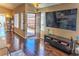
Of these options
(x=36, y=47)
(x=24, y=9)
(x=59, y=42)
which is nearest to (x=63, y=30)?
(x=59, y=42)

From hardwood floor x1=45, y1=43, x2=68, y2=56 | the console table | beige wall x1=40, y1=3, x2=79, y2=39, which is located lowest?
hardwood floor x1=45, y1=43, x2=68, y2=56

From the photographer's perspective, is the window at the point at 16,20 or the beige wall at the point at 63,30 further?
the window at the point at 16,20

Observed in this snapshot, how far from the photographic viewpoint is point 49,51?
2.30 metres

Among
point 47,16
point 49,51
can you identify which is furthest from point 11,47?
point 47,16

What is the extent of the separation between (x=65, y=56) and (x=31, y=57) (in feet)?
1.86

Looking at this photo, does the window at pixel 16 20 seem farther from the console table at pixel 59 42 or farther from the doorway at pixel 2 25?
the console table at pixel 59 42

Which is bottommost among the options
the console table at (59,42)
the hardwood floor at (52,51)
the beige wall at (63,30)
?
the hardwood floor at (52,51)

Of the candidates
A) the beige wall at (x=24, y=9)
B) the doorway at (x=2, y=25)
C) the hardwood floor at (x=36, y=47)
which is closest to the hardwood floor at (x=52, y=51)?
the hardwood floor at (x=36, y=47)

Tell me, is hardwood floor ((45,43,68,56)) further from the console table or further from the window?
the window

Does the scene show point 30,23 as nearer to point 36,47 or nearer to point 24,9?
point 24,9

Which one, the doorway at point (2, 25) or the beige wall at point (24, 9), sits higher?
the beige wall at point (24, 9)

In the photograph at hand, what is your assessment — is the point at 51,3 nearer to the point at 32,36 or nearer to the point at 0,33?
the point at 32,36

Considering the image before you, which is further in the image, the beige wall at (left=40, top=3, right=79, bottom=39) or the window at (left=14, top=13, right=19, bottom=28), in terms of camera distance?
the window at (left=14, top=13, right=19, bottom=28)

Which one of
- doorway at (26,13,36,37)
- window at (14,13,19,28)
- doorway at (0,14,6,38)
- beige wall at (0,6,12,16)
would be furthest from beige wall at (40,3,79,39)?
doorway at (0,14,6,38)
